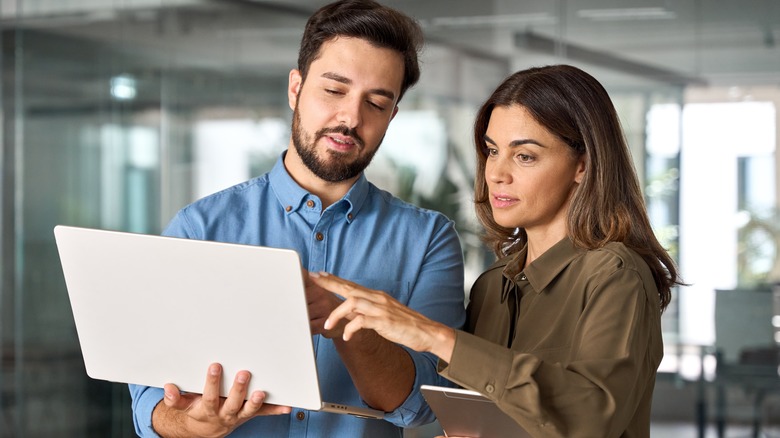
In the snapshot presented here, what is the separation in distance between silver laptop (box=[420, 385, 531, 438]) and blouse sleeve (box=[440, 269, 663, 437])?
5 cm

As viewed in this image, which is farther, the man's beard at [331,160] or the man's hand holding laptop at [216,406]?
the man's beard at [331,160]

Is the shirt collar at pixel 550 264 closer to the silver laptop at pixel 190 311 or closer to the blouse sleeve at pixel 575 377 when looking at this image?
the blouse sleeve at pixel 575 377

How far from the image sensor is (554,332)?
1815 mm

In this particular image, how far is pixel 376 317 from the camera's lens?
153 centimetres

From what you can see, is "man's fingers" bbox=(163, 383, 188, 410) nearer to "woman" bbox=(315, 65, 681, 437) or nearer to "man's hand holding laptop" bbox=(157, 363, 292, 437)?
"man's hand holding laptop" bbox=(157, 363, 292, 437)

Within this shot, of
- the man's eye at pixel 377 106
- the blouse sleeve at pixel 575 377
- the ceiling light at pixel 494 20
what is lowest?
the blouse sleeve at pixel 575 377

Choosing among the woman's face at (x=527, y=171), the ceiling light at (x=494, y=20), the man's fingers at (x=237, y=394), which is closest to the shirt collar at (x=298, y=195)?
the woman's face at (x=527, y=171)

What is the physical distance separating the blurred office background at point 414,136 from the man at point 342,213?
8.70 ft

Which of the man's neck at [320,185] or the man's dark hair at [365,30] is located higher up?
the man's dark hair at [365,30]

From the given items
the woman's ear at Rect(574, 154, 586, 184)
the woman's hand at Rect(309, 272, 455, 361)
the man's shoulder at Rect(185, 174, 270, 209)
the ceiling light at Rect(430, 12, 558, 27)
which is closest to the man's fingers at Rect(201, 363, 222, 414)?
the woman's hand at Rect(309, 272, 455, 361)

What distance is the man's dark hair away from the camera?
1976 mm

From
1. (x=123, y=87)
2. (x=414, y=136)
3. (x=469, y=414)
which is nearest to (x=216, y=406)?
(x=469, y=414)

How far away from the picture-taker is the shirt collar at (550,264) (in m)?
1.90

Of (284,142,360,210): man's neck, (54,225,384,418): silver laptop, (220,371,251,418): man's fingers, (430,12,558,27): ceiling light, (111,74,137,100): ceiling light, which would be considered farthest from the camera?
(111,74,137,100): ceiling light
